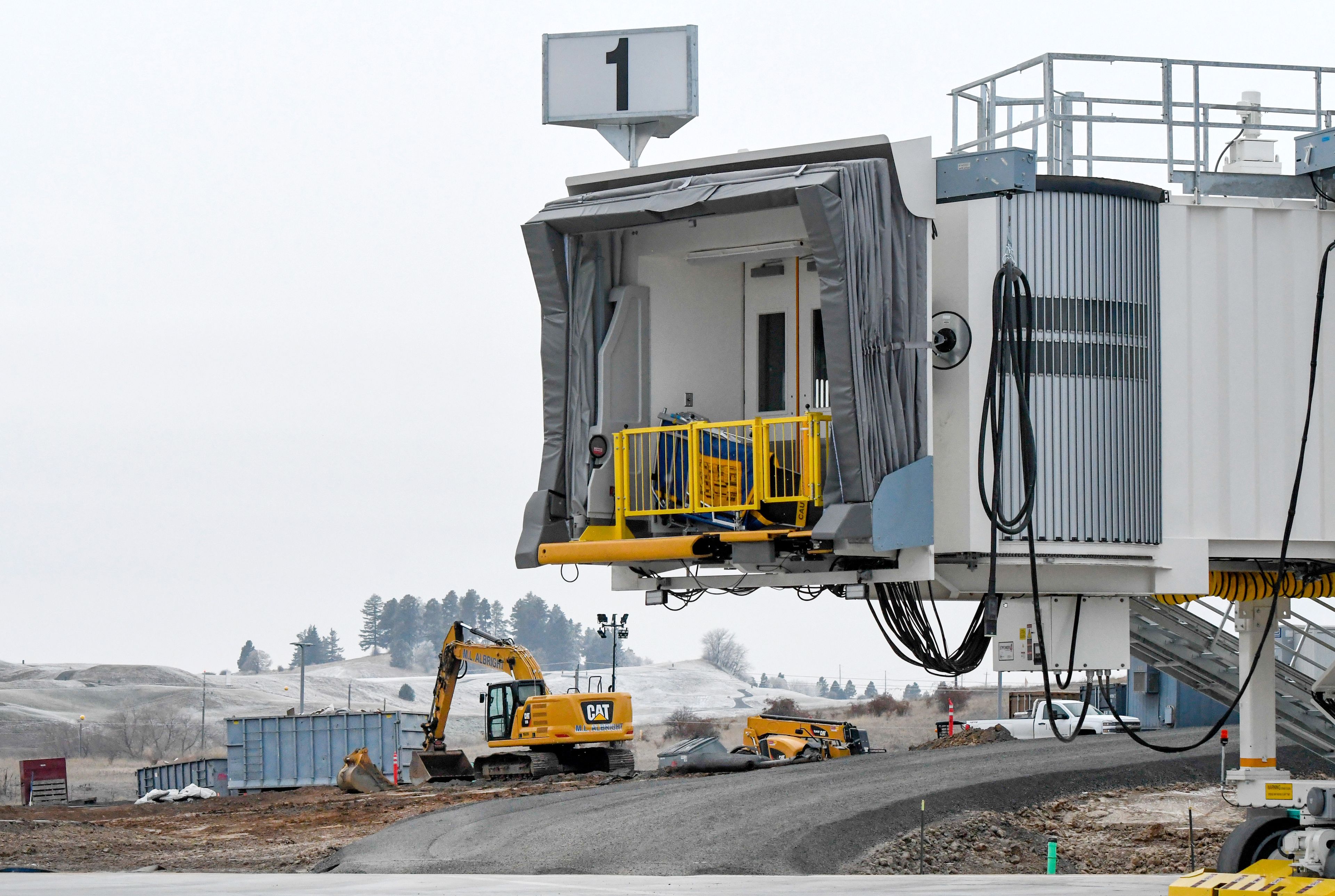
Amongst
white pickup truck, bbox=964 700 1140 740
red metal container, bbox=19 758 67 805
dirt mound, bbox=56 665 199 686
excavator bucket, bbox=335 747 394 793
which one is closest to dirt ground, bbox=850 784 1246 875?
white pickup truck, bbox=964 700 1140 740

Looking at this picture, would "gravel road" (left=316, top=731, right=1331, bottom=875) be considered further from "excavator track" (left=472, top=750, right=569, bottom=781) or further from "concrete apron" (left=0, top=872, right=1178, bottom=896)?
"excavator track" (left=472, top=750, right=569, bottom=781)

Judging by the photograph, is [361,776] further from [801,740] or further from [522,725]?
[801,740]

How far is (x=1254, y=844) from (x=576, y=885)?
899 centimetres

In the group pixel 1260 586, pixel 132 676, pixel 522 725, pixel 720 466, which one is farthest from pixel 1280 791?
pixel 132 676

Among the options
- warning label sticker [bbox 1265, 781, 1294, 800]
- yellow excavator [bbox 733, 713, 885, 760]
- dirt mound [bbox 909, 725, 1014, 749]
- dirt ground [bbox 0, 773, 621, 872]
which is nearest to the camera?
warning label sticker [bbox 1265, 781, 1294, 800]

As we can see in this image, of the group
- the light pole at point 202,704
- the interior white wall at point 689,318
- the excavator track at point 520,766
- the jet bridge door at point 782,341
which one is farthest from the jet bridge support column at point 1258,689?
the light pole at point 202,704

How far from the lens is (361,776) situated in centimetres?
4125

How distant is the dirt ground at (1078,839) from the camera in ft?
79.8

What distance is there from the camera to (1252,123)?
47.5 feet

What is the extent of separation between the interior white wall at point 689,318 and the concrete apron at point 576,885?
655cm

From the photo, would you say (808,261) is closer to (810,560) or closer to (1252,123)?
(810,560)

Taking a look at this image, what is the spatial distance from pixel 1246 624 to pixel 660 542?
23.8 feet

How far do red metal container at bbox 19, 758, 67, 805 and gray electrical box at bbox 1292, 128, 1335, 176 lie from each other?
45.1 m

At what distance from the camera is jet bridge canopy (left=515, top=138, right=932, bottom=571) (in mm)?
12281
